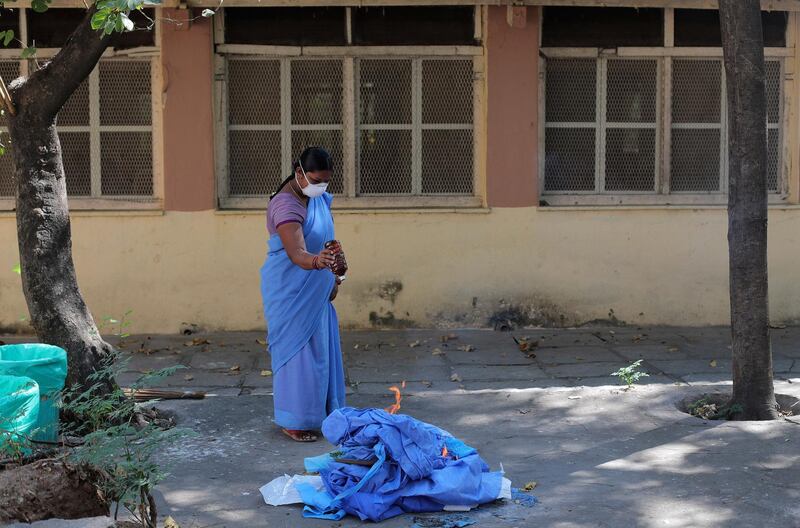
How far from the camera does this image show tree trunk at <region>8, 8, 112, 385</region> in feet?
19.1

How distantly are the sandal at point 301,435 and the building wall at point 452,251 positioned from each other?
3280 mm

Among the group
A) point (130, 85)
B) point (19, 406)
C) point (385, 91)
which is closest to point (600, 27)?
point (385, 91)

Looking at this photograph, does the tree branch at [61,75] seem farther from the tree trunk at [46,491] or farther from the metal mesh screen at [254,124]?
the metal mesh screen at [254,124]

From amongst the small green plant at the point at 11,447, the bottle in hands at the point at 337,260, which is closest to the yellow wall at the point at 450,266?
the bottle in hands at the point at 337,260

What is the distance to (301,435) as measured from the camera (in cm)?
594

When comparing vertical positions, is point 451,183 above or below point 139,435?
above

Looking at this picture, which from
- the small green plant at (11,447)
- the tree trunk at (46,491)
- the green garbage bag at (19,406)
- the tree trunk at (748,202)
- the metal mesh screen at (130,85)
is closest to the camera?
the tree trunk at (46,491)

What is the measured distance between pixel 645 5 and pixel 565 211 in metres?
2.01

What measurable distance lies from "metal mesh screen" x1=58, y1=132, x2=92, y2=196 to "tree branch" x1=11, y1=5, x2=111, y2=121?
3.47m

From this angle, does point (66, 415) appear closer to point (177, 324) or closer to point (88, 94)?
point (177, 324)

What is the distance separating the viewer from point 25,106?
229 inches

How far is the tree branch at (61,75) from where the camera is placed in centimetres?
579

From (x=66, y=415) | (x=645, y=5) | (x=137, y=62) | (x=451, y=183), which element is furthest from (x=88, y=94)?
(x=645, y=5)

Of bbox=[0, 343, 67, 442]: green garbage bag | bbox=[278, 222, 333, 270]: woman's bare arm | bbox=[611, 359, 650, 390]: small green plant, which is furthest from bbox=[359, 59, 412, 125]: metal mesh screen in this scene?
bbox=[0, 343, 67, 442]: green garbage bag
